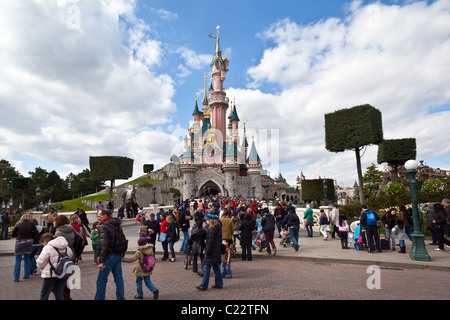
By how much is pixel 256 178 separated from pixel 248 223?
4190 cm

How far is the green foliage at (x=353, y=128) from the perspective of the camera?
19.5 meters

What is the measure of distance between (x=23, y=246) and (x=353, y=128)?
2097cm

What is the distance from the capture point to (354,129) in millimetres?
20188

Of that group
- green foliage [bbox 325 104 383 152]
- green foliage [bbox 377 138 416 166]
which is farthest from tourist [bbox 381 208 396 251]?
green foliage [bbox 377 138 416 166]

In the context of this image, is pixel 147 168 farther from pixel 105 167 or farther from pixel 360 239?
pixel 360 239

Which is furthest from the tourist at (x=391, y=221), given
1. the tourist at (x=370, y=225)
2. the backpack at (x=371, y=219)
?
the backpack at (x=371, y=219)

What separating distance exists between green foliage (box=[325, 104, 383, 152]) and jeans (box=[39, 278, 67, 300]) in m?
20.5

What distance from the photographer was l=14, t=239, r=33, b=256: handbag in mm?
6508

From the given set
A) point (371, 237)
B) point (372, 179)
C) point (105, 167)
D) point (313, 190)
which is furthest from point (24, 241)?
point (372, 179)

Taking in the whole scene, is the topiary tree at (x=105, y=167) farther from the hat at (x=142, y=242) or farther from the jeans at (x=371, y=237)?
the jeans at (x=371, y=237)
